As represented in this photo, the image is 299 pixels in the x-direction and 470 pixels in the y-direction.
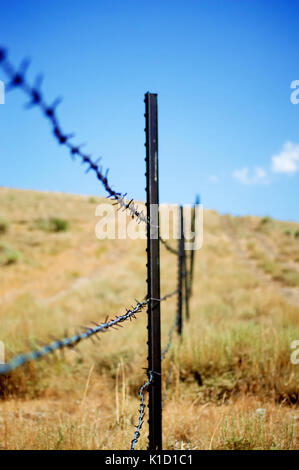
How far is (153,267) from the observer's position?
1.72m

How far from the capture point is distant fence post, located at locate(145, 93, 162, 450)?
1.71m

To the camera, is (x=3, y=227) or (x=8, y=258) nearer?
(x=8, y=258)

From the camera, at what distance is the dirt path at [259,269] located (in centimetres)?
1154

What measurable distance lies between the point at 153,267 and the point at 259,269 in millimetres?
17404

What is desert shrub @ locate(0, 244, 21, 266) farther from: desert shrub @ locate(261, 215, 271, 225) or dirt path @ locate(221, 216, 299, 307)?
desert shrub @ locate(261, 215, 271, 225)

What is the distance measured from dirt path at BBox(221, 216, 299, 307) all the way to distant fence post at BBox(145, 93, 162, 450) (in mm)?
8180

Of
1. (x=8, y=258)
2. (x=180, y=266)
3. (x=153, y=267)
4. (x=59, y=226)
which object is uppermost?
(x=59, y=226)

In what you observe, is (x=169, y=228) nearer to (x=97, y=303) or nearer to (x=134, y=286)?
(x=134, y=286)

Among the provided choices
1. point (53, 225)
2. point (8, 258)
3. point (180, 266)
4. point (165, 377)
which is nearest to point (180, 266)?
point (180, 266)

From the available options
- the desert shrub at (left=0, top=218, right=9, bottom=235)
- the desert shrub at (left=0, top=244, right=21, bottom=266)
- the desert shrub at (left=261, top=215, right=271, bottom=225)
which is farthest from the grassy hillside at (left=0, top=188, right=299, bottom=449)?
the desert shrub at (left=261, top=215, right=271, bottom=225)

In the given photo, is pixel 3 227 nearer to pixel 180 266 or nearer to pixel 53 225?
pixel 53 225

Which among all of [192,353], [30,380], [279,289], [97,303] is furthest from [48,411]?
[279,289]

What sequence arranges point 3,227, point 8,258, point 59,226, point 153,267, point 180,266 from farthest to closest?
point 59,226
point 3,227
point 8,258
point 180,266
point 153,267
